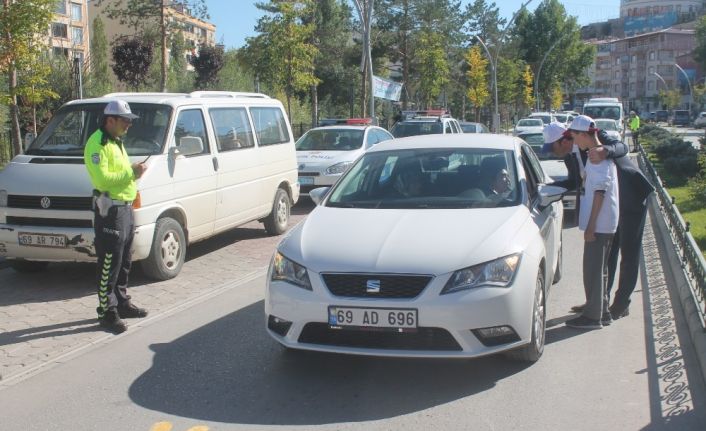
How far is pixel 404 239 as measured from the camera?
511cm

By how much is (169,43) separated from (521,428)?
2621 cm

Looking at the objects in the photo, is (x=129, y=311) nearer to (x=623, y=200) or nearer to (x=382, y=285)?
(x=382, y=285)

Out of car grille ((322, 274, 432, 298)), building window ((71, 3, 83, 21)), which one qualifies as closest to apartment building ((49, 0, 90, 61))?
building window ((71, 3, 83, 21))

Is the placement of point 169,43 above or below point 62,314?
above

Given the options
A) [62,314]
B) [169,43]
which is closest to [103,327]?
[62,314]

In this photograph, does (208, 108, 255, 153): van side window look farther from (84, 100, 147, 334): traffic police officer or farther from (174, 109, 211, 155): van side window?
(84, 100, 147, 334): traffic police officer

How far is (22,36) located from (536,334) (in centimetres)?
1077

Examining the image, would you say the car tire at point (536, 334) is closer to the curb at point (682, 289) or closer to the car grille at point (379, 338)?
the car grille at point (379, 338)

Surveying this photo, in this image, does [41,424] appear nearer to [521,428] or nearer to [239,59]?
[521,428]

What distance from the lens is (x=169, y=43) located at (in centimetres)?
2811

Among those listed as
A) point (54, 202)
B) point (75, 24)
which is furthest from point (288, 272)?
point (75, 24)

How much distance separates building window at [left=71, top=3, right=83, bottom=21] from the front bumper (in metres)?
81.5

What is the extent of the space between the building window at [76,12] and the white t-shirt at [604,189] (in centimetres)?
8108

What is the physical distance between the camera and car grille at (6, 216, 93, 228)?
7742mm
